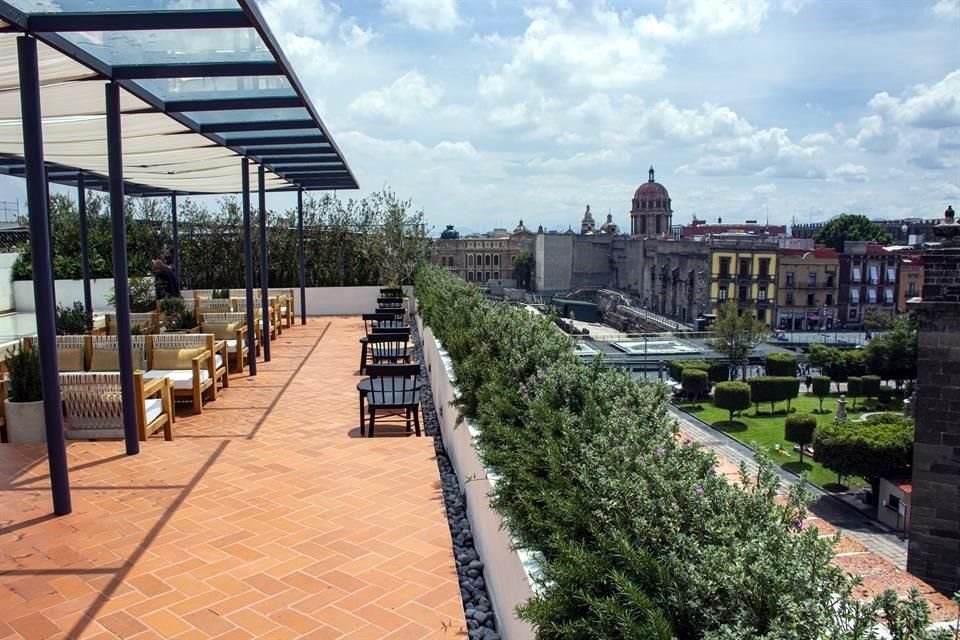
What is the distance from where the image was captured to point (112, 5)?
3717 mm

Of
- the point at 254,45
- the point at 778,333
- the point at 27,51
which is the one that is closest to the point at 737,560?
the point at 254,45

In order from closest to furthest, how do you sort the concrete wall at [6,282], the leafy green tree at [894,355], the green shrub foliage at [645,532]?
the green shrub foliage at [645,532] → the concrete wall at [6,282] → the leafy green tree at [894,355]

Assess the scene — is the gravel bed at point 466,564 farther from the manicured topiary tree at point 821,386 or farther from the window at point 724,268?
the window at point 724,268

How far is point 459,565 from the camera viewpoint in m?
3.89

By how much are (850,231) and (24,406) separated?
95.0m

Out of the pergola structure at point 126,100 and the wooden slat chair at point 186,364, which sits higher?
the pergola structure at point 126,100

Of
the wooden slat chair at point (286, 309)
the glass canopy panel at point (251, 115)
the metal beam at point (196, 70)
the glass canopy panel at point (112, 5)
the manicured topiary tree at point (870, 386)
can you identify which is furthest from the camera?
the manicured topiary tree at point (870, 386)

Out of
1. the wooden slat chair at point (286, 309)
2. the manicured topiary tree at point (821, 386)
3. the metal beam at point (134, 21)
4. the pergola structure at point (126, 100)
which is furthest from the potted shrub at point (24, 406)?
the manicured topiary tree at point (821, 386)

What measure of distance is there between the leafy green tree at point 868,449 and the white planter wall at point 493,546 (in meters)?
21.7

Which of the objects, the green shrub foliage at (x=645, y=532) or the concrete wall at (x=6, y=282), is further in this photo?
the concrete wall at (x=6, y=282)

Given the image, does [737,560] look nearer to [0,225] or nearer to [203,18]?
[203,18]

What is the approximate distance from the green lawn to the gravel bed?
82.8 feet

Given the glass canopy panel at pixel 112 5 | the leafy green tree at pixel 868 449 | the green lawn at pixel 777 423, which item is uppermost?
the glass canopy panel at pixel 112 5

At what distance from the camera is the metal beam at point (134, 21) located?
3.70 meters
